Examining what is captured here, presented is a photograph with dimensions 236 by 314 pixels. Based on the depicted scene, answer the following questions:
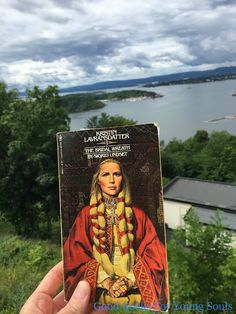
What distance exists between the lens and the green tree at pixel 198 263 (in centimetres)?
644

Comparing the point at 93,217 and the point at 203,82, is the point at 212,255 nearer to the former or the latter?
the point at 93,217

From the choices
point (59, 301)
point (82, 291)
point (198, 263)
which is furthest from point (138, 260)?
point (198, 263)

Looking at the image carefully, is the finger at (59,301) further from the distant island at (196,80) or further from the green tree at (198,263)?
the distant island at (196,80)

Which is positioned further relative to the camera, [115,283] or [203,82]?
[203,82]

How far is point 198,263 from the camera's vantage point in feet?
22.5

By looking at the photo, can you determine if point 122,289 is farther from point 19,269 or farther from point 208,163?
point 208,163

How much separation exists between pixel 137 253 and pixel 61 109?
511 inches

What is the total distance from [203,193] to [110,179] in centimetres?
2249

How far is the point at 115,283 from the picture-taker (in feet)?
6.79

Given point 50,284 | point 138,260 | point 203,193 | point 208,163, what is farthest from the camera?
point 208,163

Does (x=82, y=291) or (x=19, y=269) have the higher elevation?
(x=82, y=291)

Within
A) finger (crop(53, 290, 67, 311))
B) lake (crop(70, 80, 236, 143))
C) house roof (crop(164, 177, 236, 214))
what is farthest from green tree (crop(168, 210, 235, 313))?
lake (crop(70, 80, 236, 143))

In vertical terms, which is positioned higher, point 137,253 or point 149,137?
point 149,137

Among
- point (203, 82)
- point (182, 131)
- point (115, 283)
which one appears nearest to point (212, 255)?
point (115, 283)
